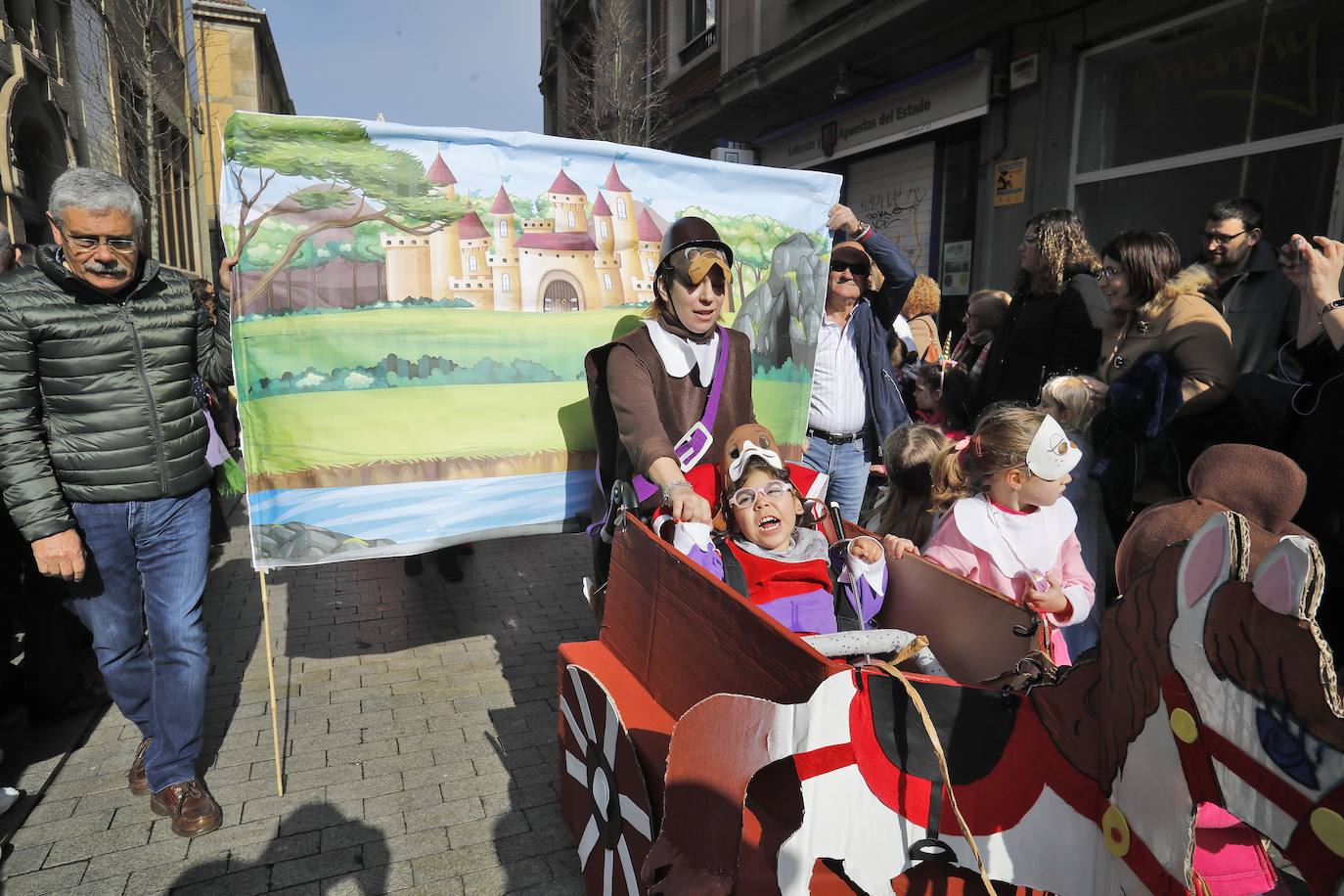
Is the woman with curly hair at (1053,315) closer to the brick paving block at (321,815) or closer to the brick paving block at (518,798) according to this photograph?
the brick paving block at (518,798)

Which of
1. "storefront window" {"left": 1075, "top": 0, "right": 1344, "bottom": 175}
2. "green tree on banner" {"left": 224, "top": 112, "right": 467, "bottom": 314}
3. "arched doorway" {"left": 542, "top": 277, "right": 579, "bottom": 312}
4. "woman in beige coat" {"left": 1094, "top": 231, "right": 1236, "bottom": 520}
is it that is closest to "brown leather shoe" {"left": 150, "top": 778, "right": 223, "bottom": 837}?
"green tree on banner" {"left": 224, "top": 112, "right": 467, "bottom": 314}

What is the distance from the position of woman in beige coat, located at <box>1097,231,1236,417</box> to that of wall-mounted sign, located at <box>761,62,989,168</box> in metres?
5.04

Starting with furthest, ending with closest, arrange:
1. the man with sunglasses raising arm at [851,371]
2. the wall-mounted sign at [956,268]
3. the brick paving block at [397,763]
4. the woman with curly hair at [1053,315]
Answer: the wall-mounted sign at [956,268], the man with sunglasses raising arm at [851,371], the woman with curly hair at [1053,315], the brick paving block at [397,763]

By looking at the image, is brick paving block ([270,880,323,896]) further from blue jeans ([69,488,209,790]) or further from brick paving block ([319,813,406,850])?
blue jeans ([69,488,209,790])

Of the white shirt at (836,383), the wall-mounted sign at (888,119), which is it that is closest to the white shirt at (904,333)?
the white shirt at (836,383)

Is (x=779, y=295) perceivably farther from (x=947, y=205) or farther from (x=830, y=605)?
(x=947, y=205)

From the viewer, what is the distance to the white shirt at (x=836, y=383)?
394cm

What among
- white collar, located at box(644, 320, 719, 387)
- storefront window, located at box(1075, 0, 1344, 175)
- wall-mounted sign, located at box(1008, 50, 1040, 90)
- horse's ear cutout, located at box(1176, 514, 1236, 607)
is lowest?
horse's ear cutout, located at box(1176, 514, 1236, 607)

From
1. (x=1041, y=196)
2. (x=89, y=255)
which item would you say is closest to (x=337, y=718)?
(x=89, y=255)

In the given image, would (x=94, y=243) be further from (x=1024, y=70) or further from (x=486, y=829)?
(x=1024, y=70)

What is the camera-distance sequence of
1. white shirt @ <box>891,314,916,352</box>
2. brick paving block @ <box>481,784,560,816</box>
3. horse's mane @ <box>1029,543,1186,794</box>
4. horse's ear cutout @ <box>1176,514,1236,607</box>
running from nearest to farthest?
horse's ear cutout @ <box>1176,514,1236,607</box>, horse's mane @ <box>1029,543,1186,794</box>, brick paving block @ <box>481,784,560,816</box>, white shirt @ <box>891,314,916,352</box>

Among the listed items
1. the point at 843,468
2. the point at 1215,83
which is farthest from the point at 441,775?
the point at 1215,83

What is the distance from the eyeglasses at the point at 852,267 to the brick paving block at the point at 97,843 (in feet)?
11.7

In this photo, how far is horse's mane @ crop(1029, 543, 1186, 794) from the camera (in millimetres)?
1116
